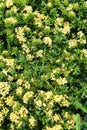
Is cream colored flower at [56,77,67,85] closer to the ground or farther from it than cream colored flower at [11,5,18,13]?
closer to the ground

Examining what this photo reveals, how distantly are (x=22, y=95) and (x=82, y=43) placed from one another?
2.41 ft

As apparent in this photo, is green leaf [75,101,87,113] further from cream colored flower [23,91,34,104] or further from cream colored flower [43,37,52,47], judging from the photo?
cream colored flower [43,37,52,47]

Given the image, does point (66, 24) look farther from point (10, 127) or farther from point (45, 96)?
point (10, 127)

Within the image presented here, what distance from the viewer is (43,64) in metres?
3.67

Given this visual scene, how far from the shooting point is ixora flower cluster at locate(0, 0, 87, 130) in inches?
135

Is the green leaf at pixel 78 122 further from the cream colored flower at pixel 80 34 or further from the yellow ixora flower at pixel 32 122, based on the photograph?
the cream colored flower at pixel 80 34

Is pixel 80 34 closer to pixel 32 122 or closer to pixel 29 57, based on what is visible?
pixel 29 57

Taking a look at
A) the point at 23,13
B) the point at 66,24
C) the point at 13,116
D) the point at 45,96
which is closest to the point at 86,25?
the point at 66,24

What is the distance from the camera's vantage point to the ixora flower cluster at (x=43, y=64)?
3.42m

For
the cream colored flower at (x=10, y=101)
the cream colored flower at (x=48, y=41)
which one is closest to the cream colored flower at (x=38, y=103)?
the cream colored flower at (x=10, y=101)

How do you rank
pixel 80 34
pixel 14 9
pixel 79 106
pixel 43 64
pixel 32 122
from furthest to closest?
pixel 14 9 → pixel 80 34 → pixel 43 64 → pixel 79 106 → pixel 32 122

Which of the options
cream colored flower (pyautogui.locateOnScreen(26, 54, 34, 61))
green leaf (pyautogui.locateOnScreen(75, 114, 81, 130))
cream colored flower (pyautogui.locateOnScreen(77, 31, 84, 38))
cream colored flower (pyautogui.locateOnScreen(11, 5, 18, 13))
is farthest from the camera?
cream colored flower (pyautogui.locateOnScreen(11, 5, 18, 13))

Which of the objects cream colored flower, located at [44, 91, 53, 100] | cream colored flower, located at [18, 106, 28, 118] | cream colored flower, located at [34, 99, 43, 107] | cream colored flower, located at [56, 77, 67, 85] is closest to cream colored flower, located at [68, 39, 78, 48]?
cream colored flower, located at [56, 77, 67, 85]

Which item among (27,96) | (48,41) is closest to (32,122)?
(27,96)
